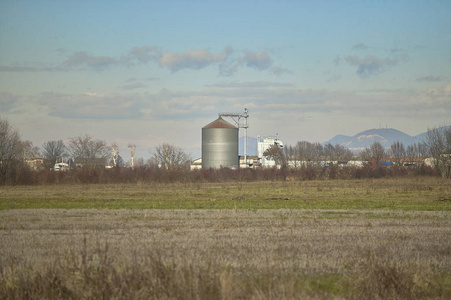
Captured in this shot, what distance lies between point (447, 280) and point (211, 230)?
11.0m

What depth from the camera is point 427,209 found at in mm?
33281

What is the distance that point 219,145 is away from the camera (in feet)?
338

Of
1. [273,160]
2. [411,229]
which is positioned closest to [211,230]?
[411,229]

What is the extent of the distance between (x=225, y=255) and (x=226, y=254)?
20cm

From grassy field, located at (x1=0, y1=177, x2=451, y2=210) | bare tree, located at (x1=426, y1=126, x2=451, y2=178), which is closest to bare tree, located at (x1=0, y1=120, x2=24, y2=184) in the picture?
grassy field, located at (x1=0, y1=177, x2=451, y2=210)

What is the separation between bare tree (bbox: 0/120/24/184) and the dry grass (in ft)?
164

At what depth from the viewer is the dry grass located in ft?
35.8

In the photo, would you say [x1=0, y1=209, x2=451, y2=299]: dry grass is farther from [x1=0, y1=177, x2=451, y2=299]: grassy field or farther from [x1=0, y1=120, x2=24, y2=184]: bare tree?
[x1=0, y1=120, x2=24, y2=184]: bare tree

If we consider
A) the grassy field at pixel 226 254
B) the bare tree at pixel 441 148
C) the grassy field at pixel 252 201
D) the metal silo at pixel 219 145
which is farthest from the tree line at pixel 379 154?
the grassy field at pixel 226 254

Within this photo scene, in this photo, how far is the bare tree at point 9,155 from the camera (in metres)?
75.5

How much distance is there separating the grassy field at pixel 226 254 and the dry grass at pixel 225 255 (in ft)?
0.09

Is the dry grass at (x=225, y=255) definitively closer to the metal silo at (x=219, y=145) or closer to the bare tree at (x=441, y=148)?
the bare tree at (x=441, y=148)

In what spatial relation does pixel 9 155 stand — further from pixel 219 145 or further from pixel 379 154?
pixel 379 154

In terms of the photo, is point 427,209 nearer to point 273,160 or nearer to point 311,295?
point 311,295
